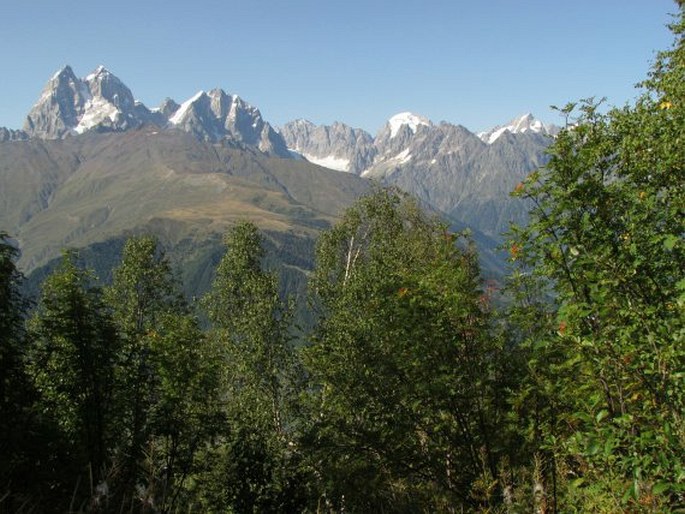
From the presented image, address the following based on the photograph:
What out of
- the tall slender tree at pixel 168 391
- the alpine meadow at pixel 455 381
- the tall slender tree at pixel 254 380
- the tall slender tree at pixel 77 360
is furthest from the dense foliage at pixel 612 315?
the tall slender tree at pixel 77 360

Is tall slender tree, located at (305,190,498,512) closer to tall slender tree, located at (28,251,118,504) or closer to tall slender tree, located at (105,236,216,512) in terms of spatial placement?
tall slender tree, located at (105,236,216,512)

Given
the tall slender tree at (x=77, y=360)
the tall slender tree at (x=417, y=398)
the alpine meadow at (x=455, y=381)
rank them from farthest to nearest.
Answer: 1. the tall slender tree at (x=77, y=360)
2. the tall slender tree at (x=417, y=398)
3. the alpine meadow at (x=455, y=381)

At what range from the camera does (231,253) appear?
5125 centimetres

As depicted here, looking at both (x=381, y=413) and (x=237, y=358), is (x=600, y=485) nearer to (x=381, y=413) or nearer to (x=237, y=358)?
(x=381, y=413)

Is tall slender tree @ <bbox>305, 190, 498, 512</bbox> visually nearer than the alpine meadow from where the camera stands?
No

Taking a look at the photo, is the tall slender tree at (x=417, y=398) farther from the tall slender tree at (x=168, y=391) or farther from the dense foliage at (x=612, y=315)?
the tall slender tree at (x=168, y=391)

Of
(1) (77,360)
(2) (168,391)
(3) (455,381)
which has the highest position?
(3) (455,381)

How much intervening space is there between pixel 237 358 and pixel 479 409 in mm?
29780

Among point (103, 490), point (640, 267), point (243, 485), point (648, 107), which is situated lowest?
point (243, 485)

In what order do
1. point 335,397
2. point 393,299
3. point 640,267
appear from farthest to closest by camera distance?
point 335,397 < point 393,299 < point 640,267

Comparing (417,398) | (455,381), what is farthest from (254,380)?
(455,381)

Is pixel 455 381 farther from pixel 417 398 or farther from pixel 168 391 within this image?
pixel 168 391

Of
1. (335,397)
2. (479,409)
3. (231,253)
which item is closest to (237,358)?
(231,253)

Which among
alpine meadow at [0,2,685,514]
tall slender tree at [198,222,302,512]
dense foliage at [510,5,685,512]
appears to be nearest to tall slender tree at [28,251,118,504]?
alpine meadow at [0,2,685,514]
